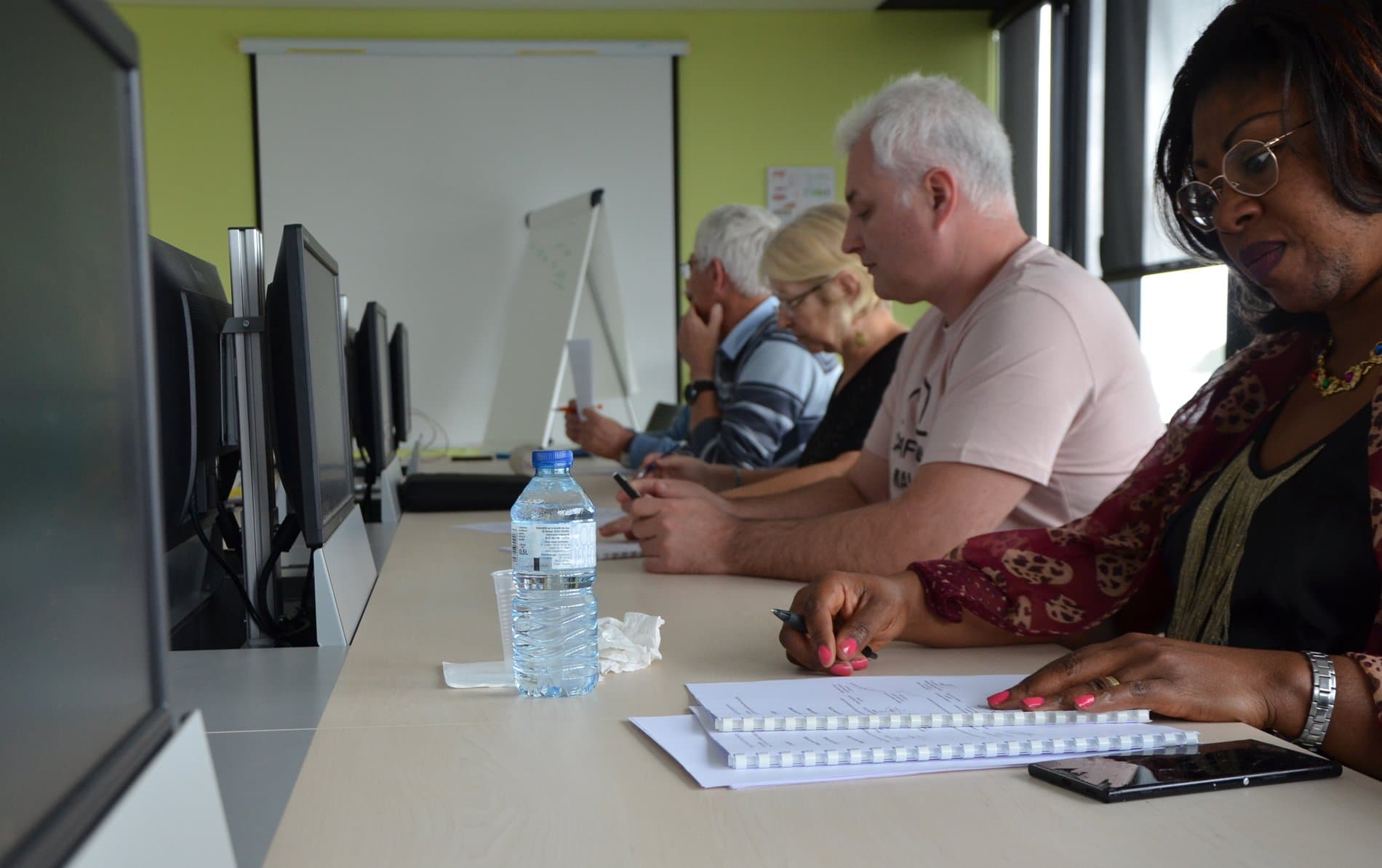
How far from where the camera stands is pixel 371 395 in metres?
2.29

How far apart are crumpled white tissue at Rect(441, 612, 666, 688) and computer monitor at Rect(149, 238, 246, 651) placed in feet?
1.02

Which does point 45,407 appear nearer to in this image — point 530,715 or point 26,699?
point 26,699

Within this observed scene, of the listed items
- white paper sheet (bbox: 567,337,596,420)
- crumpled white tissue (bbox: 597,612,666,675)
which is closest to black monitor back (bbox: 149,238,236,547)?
crumpled white tissue (bbox: 597,612,666,675)

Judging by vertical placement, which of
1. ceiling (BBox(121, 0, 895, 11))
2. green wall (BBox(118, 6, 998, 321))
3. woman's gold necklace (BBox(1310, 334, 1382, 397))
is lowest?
woman's gold necklace (BBox(1310, 334, 1382, 397))

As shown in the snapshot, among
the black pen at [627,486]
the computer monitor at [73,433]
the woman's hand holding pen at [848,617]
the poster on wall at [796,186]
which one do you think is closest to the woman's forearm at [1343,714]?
the woman's hand holding pen at [848,617]

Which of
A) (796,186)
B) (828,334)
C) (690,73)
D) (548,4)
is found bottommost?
(828,334)

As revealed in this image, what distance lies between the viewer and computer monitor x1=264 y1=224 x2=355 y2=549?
106cm

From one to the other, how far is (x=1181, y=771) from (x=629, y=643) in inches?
19.2

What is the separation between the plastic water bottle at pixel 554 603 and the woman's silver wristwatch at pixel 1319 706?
0.55 metres

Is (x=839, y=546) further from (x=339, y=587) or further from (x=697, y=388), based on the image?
(x=697, y=388)

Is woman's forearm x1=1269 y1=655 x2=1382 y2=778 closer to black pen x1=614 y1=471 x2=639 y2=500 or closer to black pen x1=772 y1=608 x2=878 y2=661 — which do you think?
black pen x1=772 y1=608 x2=878 y2=661

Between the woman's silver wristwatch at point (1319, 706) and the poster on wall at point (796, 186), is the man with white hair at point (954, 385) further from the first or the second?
the poster on wall at point (796, 186)

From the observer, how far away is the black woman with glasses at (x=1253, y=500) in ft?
2.92

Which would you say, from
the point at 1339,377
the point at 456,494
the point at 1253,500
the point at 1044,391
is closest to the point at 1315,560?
the point at 1253,500
